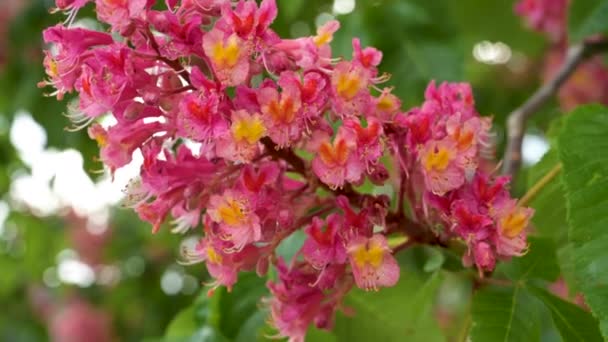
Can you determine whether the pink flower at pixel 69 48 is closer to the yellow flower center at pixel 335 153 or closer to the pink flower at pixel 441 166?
the yellow flower center at pixel 335 153

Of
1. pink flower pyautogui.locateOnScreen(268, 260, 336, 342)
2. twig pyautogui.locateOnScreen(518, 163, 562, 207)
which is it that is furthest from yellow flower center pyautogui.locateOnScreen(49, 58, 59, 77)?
twig pyautogui.locateOnScreen(518, 163, 562, 207)

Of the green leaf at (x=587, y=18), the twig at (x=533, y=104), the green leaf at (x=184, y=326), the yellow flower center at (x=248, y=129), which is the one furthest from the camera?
the green leaf at (x=587, y=18)

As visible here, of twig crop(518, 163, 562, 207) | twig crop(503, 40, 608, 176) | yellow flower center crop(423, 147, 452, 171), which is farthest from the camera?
twig crop(503, 40, 608, 176)

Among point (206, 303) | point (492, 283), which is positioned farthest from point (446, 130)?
point (206, 303)

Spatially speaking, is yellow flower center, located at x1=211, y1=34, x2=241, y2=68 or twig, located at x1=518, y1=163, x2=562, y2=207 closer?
yellow flower center, located at x1=211, y1=34, x2=241, y2=68

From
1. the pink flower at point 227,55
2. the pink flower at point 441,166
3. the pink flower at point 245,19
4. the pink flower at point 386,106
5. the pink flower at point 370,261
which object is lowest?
the pink flower at point 370,261

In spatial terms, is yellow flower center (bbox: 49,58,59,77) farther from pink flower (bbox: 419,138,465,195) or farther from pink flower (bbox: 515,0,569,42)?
pink flower (bbox: 515,0,569,42)

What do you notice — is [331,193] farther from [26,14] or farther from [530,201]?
[26,14]

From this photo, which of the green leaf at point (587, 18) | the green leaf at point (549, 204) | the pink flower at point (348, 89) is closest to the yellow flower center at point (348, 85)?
the pink flower at point (348, 89)
